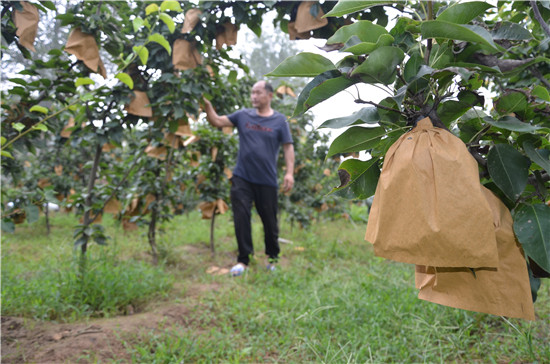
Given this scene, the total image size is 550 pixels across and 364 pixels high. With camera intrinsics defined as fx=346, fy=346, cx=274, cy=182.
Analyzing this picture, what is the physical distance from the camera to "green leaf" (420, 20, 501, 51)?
0.60 metres

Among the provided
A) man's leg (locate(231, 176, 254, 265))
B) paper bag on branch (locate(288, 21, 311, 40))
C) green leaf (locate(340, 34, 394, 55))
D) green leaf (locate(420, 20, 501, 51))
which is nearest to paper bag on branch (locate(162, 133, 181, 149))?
man's leg (locate(231, 176, 254, 265))

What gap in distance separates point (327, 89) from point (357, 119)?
0.32 feet

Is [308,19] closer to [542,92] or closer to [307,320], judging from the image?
[542,92]

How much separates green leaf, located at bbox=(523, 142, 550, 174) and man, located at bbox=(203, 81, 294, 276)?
2364 mm

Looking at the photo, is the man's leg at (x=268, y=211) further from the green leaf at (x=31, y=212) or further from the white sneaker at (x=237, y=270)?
the green leaf at (x=31, y=212)

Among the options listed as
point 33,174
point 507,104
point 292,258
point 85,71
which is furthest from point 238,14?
point 33,174

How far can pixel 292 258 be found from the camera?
11.8 ft

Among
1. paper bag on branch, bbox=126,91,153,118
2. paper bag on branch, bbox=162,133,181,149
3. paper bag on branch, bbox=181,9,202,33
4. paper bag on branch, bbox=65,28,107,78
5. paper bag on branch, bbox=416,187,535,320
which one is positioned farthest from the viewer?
paper bag on branch, bbox=162,133,181,149

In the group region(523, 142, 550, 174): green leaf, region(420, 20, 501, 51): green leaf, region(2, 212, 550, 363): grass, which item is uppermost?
region(420, 20, 501, 51): green leaf

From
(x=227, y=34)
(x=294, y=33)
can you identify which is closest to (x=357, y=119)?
(x=294, y=33)

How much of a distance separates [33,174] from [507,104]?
5787 millimetres

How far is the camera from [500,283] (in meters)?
0.71

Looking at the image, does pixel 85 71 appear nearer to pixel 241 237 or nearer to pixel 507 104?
pixel 241 237

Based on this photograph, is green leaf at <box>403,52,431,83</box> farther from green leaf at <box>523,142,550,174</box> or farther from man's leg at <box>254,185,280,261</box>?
man's leg at <box>254,185,280,261</box>
